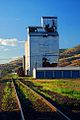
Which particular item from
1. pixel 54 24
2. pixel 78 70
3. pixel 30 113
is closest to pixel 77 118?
pixel 30 113

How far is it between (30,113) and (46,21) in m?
122

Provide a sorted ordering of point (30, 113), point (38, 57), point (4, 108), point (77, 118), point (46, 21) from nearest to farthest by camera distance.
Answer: point (77, 118), point (30, 113), point (4, 108), point (38, 57), point (46, 21)

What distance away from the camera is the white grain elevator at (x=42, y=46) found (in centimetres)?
12950

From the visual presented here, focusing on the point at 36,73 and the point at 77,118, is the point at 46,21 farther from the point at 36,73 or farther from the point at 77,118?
the point at 77,118

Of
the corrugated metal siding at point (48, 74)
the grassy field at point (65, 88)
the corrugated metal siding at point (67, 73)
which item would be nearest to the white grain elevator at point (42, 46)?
the corrugated metal siding at point (48, 74)

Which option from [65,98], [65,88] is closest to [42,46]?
[65,88]

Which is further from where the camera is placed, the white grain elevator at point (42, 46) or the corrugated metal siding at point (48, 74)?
the white grain elevator at point (42, 46)

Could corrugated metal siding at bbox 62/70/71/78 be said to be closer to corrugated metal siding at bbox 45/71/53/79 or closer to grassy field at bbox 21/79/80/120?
corrugated metal siding at bbox 45/71/53/79

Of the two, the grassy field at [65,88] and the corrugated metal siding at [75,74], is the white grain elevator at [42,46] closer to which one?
the corrugated metal siding at [75,74]

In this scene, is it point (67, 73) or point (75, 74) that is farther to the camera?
point (67, 73)

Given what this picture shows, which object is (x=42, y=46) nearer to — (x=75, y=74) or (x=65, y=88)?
(x=75, y=74)

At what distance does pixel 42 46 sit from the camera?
13275 cm

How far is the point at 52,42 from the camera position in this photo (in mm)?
134125

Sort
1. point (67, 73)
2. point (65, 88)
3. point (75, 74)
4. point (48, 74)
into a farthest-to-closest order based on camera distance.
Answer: point (48, 74)
point (67, 73)
point (75, 74)
point (65, 88)
